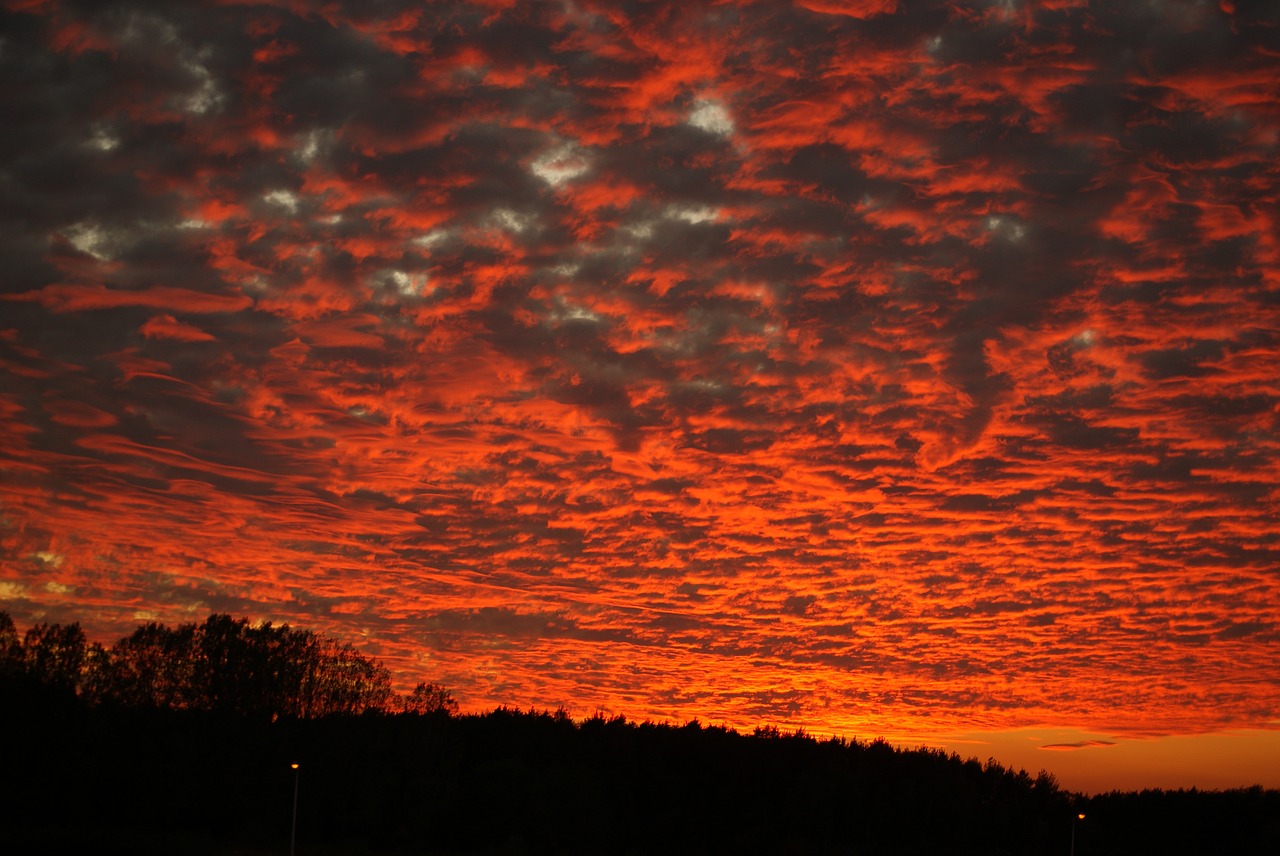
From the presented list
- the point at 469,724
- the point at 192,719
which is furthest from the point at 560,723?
the point at 192,719

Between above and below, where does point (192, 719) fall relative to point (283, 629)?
below

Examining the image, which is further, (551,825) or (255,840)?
(551,825)

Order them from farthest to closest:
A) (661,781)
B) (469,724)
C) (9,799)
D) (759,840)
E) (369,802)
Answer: (469,724) < (661,781) < (759,840) < (369,802) < (9,799)

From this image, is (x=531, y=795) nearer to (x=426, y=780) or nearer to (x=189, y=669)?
(x=426, y=780)

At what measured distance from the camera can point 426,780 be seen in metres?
108

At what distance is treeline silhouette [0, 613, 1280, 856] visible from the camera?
328 feet

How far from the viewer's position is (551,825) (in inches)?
4360

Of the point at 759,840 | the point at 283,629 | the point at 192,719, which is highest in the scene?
the point at 283,629

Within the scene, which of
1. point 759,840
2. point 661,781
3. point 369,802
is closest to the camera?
point 369,802

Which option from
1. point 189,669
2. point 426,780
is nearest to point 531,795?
point 426,780

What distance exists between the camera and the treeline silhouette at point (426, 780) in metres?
100

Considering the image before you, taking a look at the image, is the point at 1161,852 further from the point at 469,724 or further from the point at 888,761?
the point at 469,724

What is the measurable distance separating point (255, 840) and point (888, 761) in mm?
78276

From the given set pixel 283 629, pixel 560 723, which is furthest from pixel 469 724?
pixel 283 629
